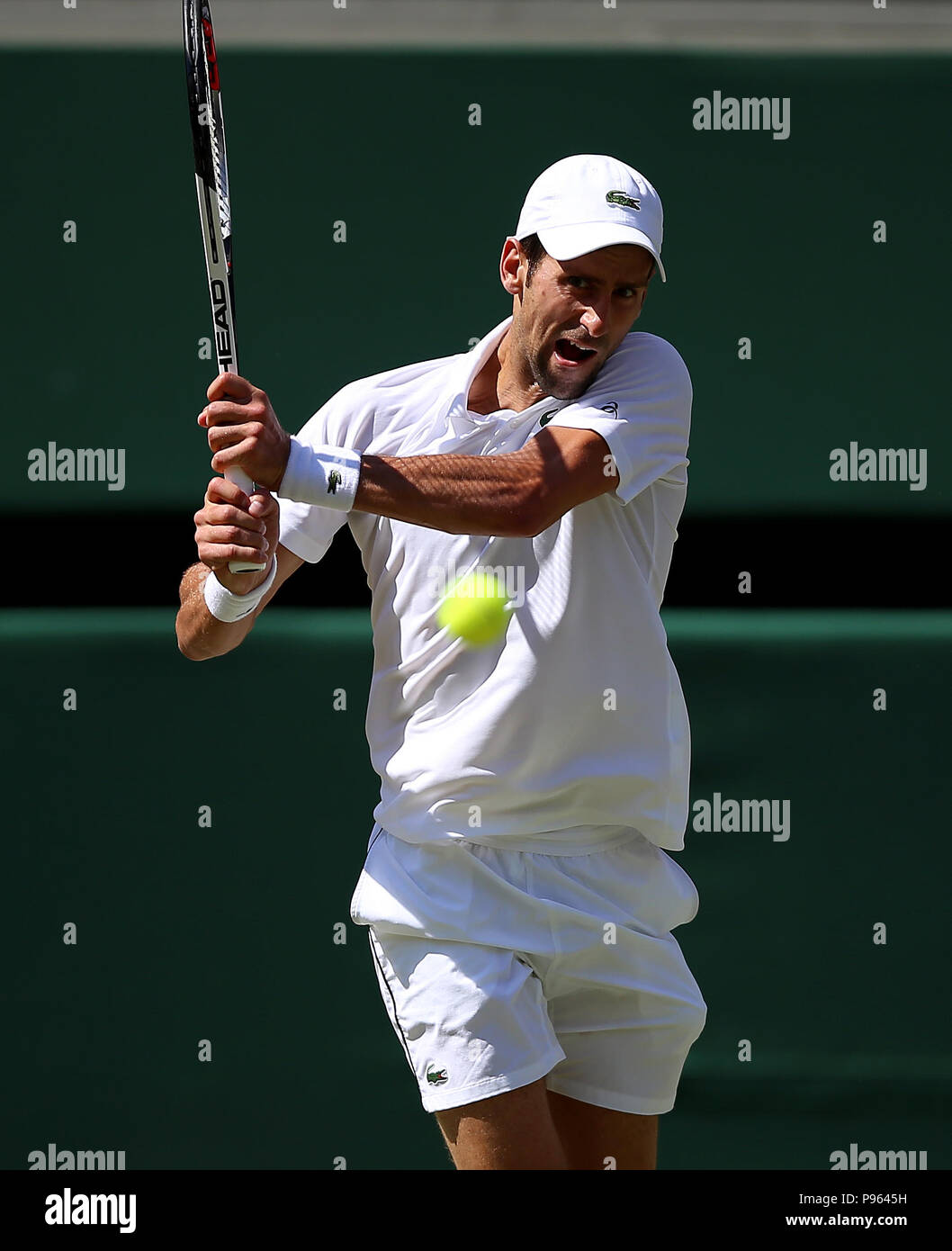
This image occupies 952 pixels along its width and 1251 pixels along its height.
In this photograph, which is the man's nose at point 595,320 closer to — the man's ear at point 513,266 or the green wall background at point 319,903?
the man's ear at point 513,266

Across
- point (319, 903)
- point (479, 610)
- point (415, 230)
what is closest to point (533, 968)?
point (479, 610)

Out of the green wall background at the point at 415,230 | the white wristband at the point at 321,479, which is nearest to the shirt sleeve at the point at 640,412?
the white wristband at the point at 321,479

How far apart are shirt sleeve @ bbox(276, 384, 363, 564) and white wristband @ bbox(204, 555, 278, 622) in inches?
4.5

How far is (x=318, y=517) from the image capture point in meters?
2.29

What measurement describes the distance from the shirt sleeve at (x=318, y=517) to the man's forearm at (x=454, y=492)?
31 centimetres

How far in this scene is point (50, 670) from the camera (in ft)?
11.4

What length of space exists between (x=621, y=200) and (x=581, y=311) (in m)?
0.16

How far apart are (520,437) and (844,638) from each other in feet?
5.03

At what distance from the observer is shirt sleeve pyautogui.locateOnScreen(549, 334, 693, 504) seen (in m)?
2.09

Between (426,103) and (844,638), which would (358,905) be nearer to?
(844,638)
